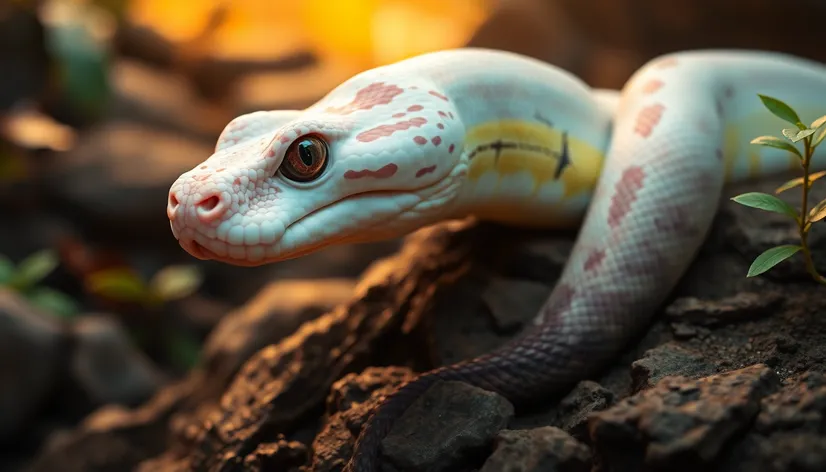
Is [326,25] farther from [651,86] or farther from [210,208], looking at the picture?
[210,208]

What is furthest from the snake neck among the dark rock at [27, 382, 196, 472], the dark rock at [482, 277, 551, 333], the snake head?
the dark rock at [27, 382, 196, 472]

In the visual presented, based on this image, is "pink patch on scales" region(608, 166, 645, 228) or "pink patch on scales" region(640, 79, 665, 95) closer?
"pink patch on scales" region(608, 166, 645, 228)

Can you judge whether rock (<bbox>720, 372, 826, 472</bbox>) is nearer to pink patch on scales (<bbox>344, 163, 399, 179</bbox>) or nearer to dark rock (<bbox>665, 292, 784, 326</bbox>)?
dark rock (<bbox>665, 292, 784, 326</bbox>)

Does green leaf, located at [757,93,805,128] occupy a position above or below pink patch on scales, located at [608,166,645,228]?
above

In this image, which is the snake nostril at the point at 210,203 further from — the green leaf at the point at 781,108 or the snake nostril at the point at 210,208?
the green leaf at the point at 781,108

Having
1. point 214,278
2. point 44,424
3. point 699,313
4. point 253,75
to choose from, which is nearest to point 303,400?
point 699,313

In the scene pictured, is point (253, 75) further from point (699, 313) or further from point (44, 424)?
point (699, 313)
